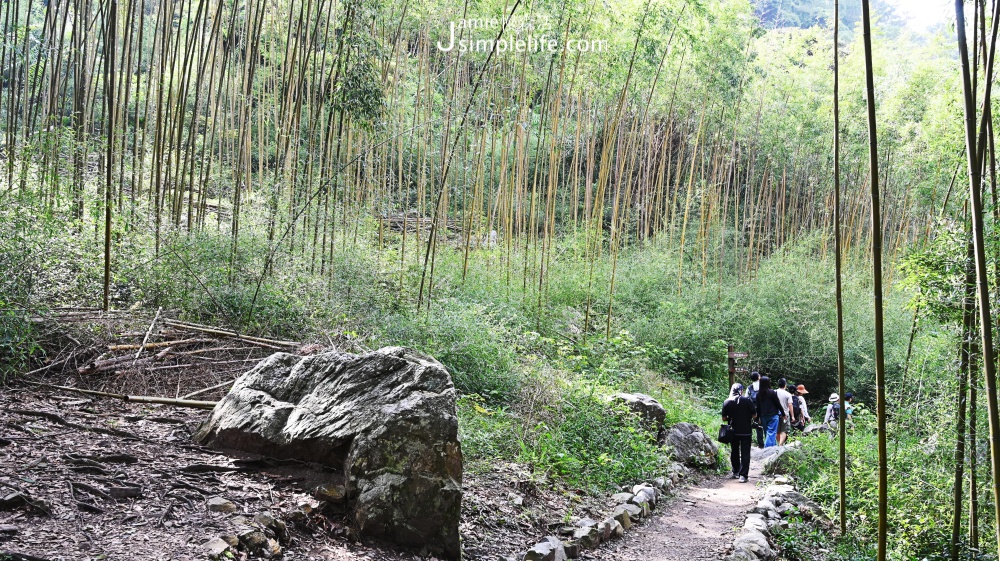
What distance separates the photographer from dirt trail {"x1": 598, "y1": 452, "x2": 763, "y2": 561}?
3.92m

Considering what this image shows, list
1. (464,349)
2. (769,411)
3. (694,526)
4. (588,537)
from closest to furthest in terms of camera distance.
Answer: (588,537), (694,526), (464,349), (769,411)

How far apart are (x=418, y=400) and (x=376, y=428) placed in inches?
8.5

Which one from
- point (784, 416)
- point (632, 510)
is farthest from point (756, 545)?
point (784, 416)

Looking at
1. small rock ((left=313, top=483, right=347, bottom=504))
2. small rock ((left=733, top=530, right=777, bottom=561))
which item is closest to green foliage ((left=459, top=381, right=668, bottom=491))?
small rock ((left=733, top=530, right=777, bottom=561))

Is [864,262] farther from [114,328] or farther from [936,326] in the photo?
[114,328]

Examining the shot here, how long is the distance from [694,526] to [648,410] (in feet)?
7.37

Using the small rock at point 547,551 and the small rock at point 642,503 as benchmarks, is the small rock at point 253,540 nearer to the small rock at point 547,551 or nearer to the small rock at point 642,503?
the small rock at point 547,551

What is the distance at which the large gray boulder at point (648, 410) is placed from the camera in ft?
21.8

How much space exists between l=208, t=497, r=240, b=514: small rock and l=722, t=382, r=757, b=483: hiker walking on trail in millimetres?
4859

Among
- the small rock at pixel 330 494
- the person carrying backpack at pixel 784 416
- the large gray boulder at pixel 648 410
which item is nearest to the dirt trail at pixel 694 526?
the large gray boulder at pixel 648 410

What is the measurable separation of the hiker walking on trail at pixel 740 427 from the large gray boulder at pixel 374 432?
3948 mm

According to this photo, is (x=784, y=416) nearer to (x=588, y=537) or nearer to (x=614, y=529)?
(x=614, y=529)

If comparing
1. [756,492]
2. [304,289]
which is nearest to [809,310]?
[756,492]

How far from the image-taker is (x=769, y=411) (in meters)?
7.89
